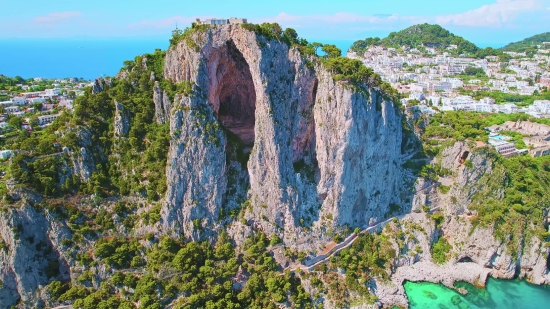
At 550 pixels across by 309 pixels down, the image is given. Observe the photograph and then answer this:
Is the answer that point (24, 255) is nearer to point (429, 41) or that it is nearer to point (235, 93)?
point (235, 93)

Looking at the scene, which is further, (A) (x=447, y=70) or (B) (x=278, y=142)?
(A) (x=447, y=70)

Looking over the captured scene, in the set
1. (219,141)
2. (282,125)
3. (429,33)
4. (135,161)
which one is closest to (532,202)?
(282,125)

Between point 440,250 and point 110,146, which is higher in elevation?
point 110,146

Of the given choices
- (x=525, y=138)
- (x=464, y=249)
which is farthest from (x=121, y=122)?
(x=525, y=138)

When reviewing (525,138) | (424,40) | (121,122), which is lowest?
(525,138)

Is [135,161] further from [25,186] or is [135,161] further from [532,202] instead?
[532,202]

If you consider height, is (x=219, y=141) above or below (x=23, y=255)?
above

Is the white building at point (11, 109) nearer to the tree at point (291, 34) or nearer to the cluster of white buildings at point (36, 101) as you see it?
the cluster of white buildings at point (36, 101)
